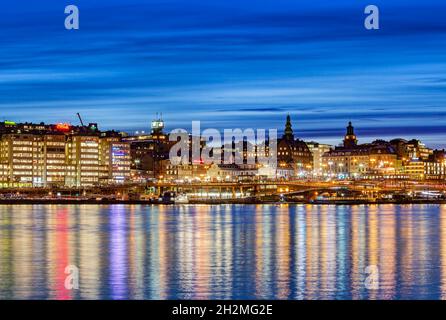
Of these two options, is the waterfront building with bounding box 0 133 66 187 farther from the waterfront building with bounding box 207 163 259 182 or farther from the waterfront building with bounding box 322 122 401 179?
the waterfront building with bounding box 322 122 401 179

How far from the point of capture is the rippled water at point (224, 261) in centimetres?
2684

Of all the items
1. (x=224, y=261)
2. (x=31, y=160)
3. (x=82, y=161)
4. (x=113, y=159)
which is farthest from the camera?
(x=113, y=159)

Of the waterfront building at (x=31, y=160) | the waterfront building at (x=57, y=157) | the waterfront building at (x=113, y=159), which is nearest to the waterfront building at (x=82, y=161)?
the waterfront building at (x=57, y=157)

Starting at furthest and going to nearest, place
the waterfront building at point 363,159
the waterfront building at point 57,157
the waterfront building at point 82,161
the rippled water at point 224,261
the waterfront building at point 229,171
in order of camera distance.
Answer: the waterfront building at point 363,159
the waterfront building at point 229,171
the waterfront building at point 82,161
the waterfront building at point 57,157
the rippled water at point 224,261

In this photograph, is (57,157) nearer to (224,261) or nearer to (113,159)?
(113,159)

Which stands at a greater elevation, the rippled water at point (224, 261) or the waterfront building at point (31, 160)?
the waterfront building at point (31, 160)

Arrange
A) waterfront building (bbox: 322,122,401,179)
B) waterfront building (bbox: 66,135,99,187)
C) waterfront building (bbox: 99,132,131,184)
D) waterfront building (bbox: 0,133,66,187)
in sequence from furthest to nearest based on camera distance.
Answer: waterfront building (bbox: 322,122,401,179) < waterfront building (bbox: 99,132,131,184) < waterfront building (bbox: 66,135,99,187) < waterfront building (bbox: 0,133,66,187)

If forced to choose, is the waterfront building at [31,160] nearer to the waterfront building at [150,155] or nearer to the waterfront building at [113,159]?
the waterfront building at [113,159]

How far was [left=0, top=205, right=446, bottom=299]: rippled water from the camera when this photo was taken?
26.8 m

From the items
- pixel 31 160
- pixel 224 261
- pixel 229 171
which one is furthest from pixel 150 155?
pixel 224 261

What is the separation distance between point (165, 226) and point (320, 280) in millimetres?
29732

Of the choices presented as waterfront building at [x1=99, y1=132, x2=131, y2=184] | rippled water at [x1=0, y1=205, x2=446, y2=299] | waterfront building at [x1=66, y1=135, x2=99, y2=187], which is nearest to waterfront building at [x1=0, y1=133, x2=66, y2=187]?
waterfront building at [x1=66, y1=135, x2=99, y2=187]

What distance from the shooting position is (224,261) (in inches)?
1364
